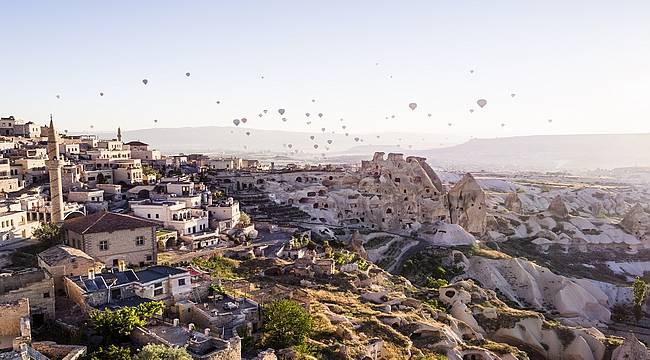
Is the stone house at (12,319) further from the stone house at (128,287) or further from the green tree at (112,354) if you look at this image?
the green tree at (112,354)

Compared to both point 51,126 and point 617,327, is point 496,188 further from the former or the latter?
point 51,126

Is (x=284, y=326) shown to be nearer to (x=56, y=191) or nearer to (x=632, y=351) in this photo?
(x=56, y=191)

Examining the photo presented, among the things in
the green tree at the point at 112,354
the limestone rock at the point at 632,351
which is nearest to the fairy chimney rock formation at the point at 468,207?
the limestone rock at the point at 632,351

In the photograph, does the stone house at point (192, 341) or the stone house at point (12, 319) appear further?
the stone house at point (12, 319)

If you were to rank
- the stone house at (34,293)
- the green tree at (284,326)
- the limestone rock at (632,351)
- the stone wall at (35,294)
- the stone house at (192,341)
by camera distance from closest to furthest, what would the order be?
the stone house at (192,341), the stone house at (34,293), the stone wall at (35,294), the green tree at (284,326), the limestone rock at (632,351)

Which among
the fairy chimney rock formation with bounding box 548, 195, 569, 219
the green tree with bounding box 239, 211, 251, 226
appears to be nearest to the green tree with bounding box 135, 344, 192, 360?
the green tree with bounding box 239, 211, 251, 226

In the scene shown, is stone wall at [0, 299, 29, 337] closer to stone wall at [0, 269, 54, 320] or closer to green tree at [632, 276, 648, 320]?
stone wall at [0, 269, 54, 320]
